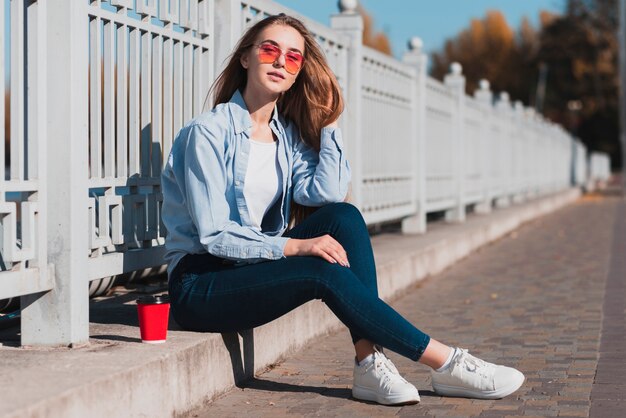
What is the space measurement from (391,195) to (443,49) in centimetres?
8468

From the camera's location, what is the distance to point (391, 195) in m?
10.3

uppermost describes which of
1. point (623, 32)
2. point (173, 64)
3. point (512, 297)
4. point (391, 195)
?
point (623, 32)

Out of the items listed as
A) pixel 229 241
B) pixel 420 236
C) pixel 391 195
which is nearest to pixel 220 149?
pixel 229 241

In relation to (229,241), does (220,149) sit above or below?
above

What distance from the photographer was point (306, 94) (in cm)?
506

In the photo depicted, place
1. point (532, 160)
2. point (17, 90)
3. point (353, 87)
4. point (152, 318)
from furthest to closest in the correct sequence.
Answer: point (532, 160) → point (353, 87) → point (152, 318) → point (17, 90)

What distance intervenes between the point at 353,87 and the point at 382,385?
15.4 feet

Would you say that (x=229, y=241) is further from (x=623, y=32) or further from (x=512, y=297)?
(x=623, y=32)

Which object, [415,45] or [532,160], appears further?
[532,160]

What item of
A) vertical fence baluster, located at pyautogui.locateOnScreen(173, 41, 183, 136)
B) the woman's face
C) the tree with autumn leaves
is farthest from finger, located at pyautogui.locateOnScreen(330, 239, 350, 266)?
the tree with autumn leaves

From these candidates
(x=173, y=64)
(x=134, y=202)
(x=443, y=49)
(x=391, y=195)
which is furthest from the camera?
(x=443, y=49)

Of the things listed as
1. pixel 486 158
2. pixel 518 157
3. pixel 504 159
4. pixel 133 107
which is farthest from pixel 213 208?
pixel 518 157

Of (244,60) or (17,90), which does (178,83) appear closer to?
(244,60)

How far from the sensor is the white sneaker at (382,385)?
14.8 feet
